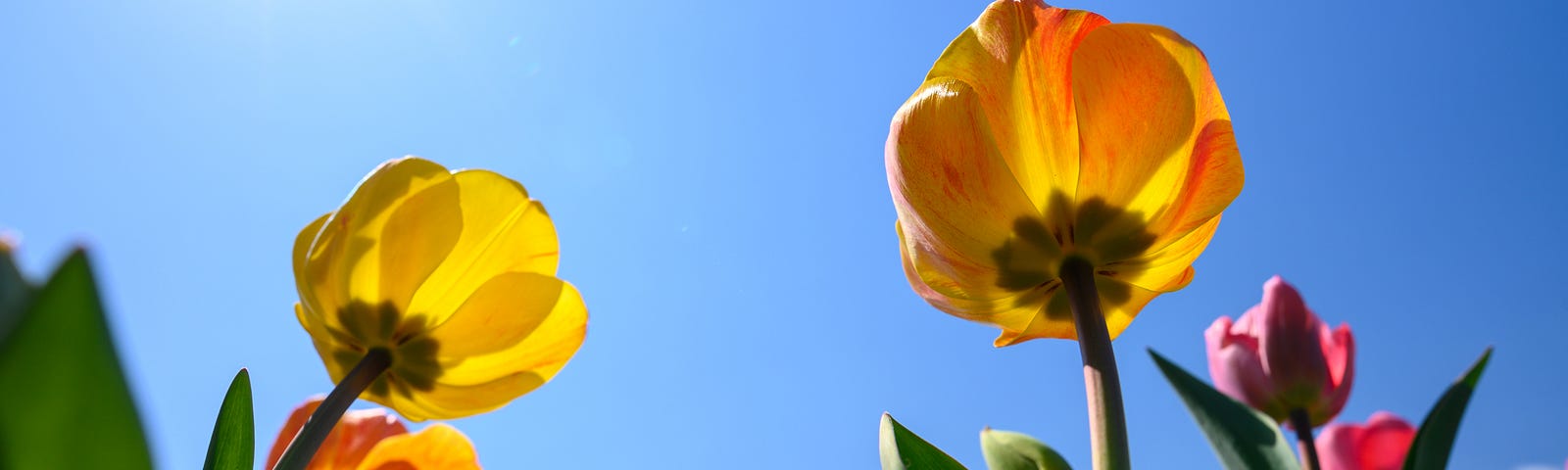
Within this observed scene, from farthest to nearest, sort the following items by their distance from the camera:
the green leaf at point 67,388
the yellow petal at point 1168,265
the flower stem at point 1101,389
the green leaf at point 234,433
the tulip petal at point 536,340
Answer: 1. the tulip petal at point 536,340
2. the yellow petal at point 1168,265
3. the green leaf at point 234,433
4. the flower stem at point 1101,389
5. the green leaf at point 67,388

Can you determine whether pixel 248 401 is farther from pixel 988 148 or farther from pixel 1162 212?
pixel 1162 212

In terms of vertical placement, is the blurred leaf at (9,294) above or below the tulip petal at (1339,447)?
below

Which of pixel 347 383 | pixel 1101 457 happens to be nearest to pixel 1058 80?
pixel 1101 457

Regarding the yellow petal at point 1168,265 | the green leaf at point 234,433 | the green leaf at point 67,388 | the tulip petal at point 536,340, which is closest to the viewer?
the green leaf at point 67,388

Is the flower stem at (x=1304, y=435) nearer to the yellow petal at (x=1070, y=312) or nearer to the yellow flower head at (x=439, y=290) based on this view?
the yellow petal at (x=1070, y=312)

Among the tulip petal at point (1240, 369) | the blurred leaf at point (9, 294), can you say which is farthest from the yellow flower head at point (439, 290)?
the tulip petal at point (1240, 369)

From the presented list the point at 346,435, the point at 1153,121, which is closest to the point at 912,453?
the point at 1153,121
